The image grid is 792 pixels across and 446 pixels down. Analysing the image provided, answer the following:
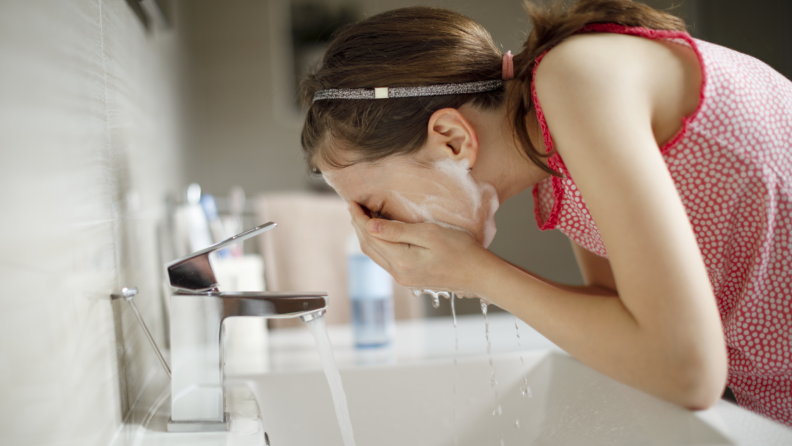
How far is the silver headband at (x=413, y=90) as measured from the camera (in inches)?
21.1

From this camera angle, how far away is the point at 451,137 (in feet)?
1.77

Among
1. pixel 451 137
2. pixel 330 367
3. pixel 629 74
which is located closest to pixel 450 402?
pixel 330 367

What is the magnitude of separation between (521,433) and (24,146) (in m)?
0.59

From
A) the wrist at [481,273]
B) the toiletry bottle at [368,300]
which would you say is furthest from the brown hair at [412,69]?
the toiletry bottle at [368,300]

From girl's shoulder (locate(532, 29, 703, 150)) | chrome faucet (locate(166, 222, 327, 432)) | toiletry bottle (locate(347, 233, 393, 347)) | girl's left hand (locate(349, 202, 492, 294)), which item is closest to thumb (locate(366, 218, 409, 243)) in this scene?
girl's left hand (locate(349, 202, 492, 294))

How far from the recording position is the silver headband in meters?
0.54

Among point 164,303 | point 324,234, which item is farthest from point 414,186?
point 324,234

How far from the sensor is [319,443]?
0.64 metres

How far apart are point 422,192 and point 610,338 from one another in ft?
0.81

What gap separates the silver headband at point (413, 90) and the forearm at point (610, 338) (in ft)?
0.64

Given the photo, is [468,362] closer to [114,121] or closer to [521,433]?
[521,433]

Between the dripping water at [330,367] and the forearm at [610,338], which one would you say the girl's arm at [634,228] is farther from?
the dripping water at [330,367]

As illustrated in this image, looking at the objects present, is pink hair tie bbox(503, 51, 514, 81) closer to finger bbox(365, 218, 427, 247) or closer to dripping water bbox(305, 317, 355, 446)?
finger bbox(365, 218, 427, 247)

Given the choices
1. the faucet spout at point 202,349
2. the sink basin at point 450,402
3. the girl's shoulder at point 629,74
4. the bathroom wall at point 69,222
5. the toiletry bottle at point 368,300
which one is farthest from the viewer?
the toiletry bottle at point 368,300
